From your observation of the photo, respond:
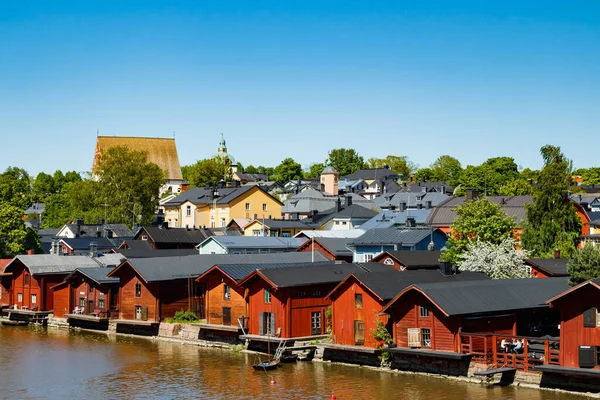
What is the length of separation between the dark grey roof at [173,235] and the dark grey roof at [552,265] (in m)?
46.1

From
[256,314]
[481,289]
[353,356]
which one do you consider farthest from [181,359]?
[481,289]

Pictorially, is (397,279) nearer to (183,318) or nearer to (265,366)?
(265,366)

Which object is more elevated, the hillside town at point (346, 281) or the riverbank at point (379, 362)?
the hillside town at point (346, 281)

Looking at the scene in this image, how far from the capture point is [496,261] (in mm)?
58719

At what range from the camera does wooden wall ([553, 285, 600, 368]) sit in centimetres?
3875

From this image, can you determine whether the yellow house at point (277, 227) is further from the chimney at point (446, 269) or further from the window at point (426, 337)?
the window at point (426, 337)

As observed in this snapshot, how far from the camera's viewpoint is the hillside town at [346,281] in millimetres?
43312

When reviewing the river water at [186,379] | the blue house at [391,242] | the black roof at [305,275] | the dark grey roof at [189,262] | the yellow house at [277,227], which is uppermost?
the yellow house at [277,227]

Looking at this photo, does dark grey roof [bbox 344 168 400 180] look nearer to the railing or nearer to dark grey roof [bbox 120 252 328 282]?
dark grey roof [bbox 120 252 328 282]

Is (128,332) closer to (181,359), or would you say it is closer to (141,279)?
(141,279)

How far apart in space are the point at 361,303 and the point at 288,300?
554cm

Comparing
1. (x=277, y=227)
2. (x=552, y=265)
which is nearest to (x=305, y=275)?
(x=552, y=265)

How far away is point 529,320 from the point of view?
47.5 metres

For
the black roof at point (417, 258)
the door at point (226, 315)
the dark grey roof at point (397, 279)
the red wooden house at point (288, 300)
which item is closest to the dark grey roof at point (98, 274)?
the door at point (226, 315)
